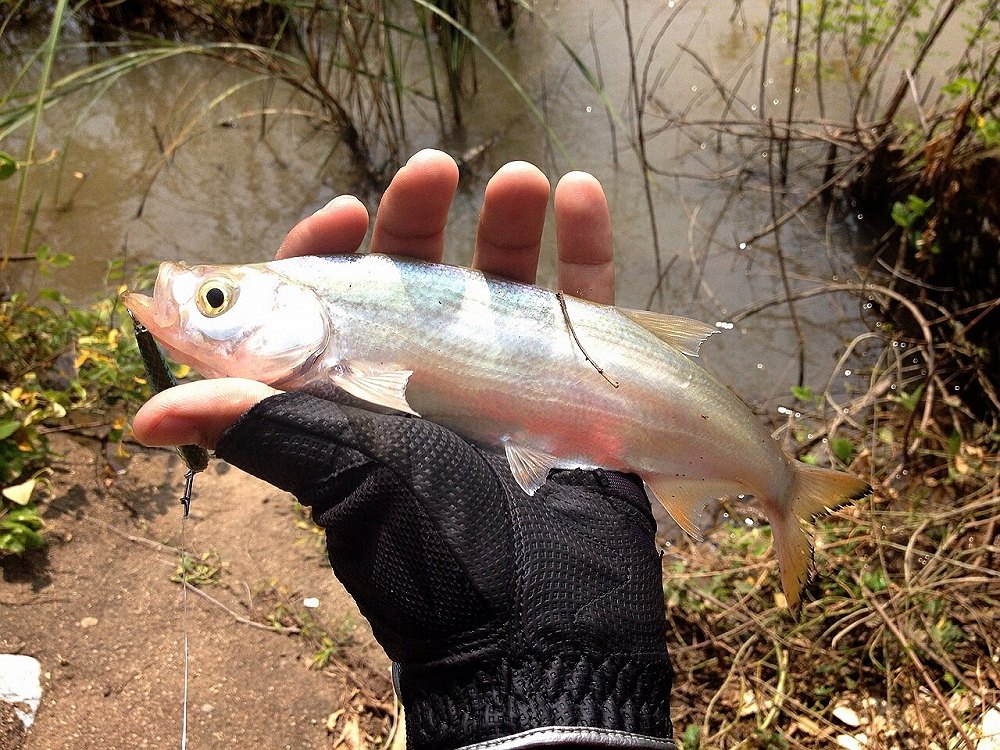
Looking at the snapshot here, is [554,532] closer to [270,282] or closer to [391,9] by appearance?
[270,282]

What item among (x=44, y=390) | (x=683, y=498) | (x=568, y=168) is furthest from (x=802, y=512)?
(x=568, y=168)

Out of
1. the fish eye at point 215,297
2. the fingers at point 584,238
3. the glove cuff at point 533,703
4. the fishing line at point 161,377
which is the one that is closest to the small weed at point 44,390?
the fishing line at point 161,377

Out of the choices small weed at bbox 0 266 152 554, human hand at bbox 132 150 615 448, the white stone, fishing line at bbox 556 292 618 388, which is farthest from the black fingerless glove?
small weed at bbox 0 266 152 554

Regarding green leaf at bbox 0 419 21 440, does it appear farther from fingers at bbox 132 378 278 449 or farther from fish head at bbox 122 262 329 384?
fingers at bbox 132 378 278 449

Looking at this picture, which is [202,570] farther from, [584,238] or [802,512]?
[802,512]

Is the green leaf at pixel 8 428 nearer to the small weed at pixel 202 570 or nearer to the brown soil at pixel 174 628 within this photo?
the brown soil at pixel 174 628

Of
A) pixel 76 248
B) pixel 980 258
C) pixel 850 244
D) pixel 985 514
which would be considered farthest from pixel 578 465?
pixel 76 248
